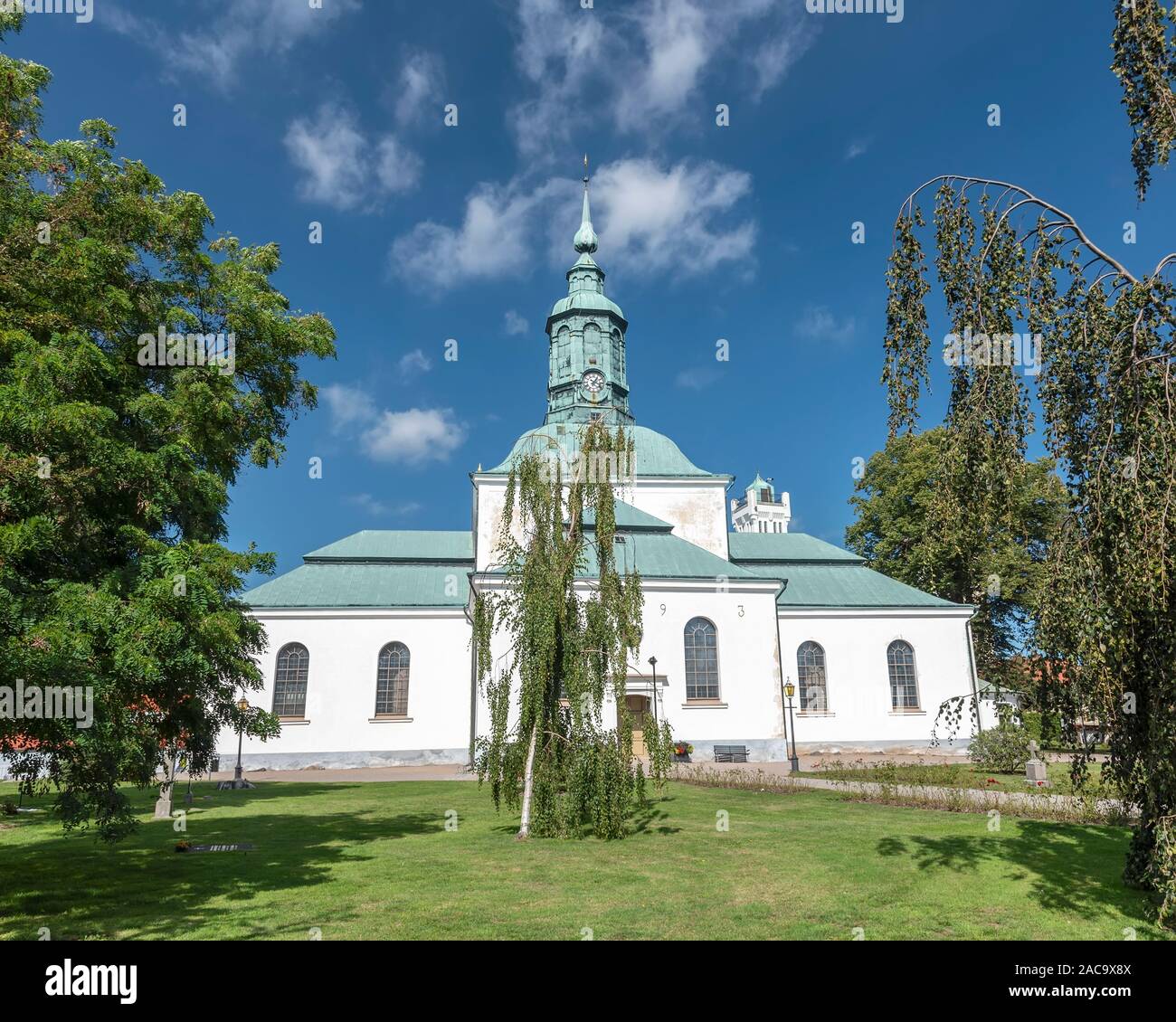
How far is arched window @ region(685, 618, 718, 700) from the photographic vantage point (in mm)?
30234

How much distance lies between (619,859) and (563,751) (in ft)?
6.91

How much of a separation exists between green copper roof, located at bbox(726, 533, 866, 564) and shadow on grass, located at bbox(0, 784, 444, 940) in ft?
84.5

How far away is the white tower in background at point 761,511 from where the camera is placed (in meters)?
98.4

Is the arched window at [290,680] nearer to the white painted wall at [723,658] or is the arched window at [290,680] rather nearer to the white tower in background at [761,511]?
the white painted wall at [723,658]

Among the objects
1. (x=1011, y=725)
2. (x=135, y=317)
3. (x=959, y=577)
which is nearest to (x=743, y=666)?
(x=959, y=577)

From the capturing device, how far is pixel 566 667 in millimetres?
12594

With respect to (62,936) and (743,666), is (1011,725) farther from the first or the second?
(743,666)

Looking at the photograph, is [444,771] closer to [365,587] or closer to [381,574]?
[365,587]

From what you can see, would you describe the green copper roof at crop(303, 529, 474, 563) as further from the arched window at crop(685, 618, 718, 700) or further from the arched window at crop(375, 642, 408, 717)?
the arched window at crop(685, 618, 718, 700)

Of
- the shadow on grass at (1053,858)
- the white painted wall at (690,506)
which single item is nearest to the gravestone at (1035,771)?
the shadow on grass at (1053,858)

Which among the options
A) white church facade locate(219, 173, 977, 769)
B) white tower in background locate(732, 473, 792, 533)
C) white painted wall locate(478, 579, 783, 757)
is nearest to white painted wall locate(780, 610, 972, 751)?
white church facade locate(219, 173, 977, 769)

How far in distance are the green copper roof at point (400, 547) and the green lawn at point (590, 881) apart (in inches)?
796

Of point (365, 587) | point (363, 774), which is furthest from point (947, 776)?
point (365, 587)

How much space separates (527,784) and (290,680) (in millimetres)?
20826
